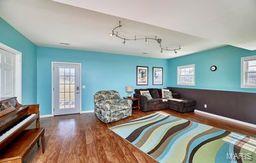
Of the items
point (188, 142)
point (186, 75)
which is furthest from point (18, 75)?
point (186, 75)

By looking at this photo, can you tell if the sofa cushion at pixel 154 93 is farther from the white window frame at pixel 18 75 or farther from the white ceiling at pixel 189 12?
the white window frame at pixel 18 75

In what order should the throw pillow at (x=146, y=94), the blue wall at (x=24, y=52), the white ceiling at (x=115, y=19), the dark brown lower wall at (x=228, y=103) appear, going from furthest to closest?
the throw pillow at (x=146, y=94)
the dark brown lower wall at (x=228, y=103)
the blue wall at (x=24, y=52)
the white ceiling at (x=115, y=19)

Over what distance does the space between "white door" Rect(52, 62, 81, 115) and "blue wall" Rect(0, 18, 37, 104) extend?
68cm

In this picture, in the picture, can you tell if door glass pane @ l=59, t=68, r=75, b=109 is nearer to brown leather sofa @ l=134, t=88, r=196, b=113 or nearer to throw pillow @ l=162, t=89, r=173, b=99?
brown leather sofa @ l=134, t=88, r=196, b=113

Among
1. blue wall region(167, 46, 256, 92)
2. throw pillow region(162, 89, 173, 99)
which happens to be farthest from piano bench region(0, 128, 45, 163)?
blue wall region(167, 46, 256, 92)

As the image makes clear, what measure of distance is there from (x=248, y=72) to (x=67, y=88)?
616cm

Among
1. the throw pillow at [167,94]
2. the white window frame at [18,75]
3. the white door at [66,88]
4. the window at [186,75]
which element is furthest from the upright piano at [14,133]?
the window at [186,75]

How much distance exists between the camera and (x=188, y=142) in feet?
9.09

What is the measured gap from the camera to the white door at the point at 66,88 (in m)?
5.01

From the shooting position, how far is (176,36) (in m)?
3.66

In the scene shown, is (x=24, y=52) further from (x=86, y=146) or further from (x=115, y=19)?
(x=86, y=146)

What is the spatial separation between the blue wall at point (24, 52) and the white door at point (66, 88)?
68cm

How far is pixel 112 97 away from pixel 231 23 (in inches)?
159

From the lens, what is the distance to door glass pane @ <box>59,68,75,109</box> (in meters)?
5.09
